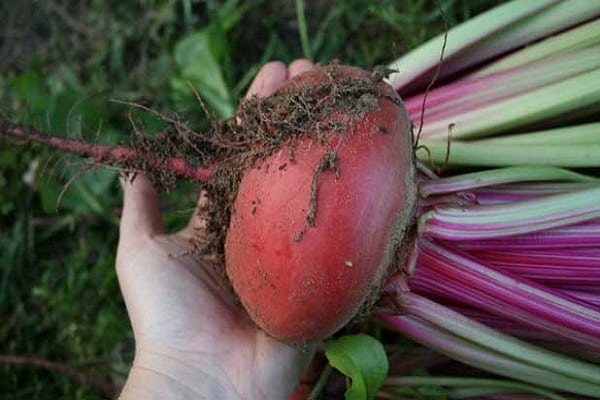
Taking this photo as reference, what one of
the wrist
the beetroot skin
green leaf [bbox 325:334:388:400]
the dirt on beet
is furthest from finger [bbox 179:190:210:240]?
green leaf [bbox 325:334:388:400]

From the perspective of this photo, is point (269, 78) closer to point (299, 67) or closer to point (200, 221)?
point (299, 67)

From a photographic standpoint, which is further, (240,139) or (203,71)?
(203,71)

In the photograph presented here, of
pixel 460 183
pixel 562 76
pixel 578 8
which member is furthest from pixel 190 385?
pixel 578 8

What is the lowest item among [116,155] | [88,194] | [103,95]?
[88,194]

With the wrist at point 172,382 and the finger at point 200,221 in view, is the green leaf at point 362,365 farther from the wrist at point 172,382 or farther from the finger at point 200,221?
the finger at point 200,221

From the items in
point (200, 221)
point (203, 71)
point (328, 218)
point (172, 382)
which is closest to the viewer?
point (328, 218)

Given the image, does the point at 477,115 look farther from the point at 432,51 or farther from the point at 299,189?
the point at 299,189

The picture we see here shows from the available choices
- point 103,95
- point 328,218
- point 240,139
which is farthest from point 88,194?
point 328,218

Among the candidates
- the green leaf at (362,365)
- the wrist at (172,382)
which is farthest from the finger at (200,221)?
Result: the green leaf at (362,365)
